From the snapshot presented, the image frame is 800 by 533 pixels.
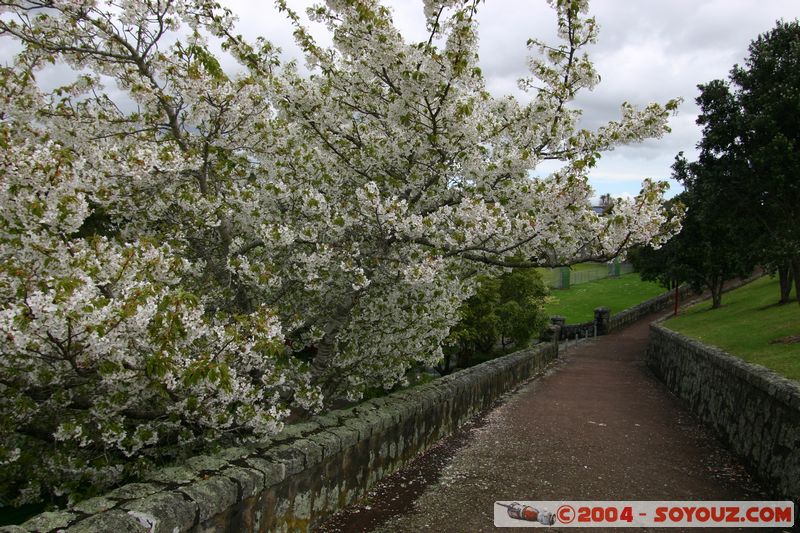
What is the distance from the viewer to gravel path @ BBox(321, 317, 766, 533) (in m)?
6.11

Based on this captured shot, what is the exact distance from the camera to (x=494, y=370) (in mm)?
12492

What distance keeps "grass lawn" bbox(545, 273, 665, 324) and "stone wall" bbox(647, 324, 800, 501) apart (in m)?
24.9

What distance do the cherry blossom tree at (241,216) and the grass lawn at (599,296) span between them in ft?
97.8


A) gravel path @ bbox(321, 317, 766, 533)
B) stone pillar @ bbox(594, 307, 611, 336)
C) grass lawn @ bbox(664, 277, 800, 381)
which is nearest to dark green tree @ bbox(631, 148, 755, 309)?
grass lawn @ bbox(664, 277, 800, 381)

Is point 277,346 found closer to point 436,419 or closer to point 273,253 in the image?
point 273,253

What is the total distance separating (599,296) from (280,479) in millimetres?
44725

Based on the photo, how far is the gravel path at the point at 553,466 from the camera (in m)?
6.11

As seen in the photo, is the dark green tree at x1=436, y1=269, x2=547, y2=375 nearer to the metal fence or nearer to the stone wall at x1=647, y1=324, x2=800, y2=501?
the stone wall at x1=647, y1=324, x2=800, y2=501

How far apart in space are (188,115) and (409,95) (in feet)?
9.98

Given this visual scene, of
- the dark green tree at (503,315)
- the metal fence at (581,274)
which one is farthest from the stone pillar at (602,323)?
the metal fence at (581,274)

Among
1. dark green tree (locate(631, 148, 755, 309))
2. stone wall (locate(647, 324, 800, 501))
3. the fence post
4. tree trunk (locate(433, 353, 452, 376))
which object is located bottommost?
tree trunk (locate(433, 353, 452, 376))

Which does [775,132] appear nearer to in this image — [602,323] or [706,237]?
[706,237]

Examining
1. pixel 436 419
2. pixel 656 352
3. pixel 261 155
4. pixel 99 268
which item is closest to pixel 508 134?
pixel 261 155

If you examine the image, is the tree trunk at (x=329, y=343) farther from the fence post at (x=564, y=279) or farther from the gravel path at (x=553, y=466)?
the fence post at (x=564, y=279)
